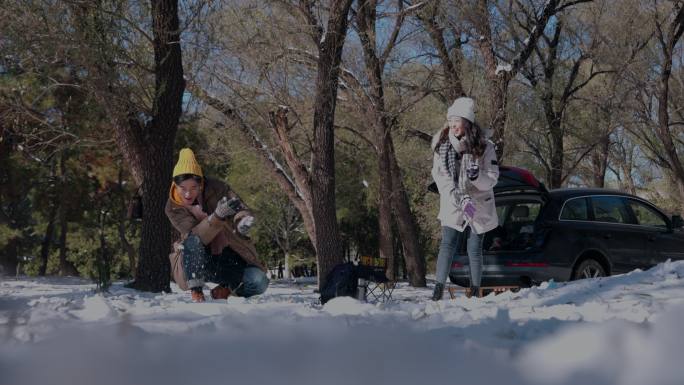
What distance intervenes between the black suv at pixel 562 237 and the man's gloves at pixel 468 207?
6.86 ft

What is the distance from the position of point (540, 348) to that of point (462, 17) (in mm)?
14578

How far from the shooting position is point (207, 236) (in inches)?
267

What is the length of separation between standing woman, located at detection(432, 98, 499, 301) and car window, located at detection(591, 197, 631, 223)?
10.1 feet

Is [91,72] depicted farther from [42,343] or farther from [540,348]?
[540,348]

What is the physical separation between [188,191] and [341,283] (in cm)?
158

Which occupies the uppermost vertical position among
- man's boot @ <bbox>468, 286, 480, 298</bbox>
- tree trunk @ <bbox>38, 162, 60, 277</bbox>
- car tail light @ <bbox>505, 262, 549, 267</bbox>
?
tree trunk @ <bbox>38, 162, 60, 277</bbox>

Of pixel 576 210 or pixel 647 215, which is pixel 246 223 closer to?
pixel 576 210

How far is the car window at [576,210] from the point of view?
9375mm

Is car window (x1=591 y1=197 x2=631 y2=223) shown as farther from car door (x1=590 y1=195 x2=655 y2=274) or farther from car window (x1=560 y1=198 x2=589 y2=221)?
car window (x1=560 y1=198 x2=589 y2=221)

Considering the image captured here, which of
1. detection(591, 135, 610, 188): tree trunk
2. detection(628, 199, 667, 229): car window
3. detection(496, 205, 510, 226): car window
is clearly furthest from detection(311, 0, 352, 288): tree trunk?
detection(591, 135, 610, 188): tree trunk

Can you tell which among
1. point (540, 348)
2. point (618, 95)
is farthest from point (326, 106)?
point (618, 95)

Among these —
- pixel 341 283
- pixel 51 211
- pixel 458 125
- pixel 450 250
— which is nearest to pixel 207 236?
pixel 341 283

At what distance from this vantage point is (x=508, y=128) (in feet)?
63.3

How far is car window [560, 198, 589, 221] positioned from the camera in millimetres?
9375
